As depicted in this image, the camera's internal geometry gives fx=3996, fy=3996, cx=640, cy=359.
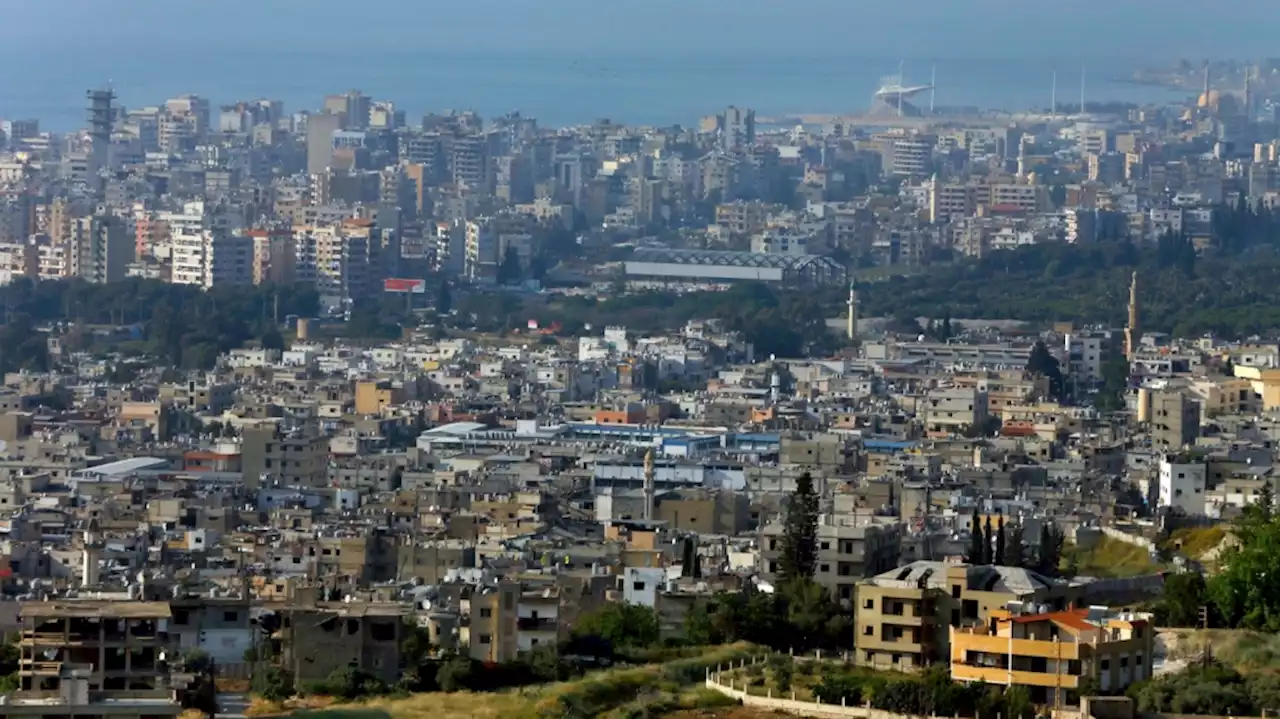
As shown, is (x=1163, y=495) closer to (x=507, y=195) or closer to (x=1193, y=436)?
(x=1193, y=436)

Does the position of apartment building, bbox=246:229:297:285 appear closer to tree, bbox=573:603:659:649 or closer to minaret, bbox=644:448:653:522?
minaret, bbox=644:448:653:522

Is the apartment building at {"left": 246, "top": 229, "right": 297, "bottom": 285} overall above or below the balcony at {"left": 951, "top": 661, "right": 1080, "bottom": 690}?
above

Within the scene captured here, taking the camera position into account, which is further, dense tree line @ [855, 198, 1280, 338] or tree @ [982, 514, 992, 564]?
dense tree line @ [855, 198, 1280, 338]

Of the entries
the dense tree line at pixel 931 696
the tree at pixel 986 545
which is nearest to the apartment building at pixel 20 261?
the tree at pixel 986 545

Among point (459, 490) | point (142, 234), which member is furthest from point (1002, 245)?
point (459, 490)

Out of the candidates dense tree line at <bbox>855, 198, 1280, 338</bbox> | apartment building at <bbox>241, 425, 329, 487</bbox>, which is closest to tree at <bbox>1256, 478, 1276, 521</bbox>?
apartment building at <bbox>241, 425, 329, 487</bbox>

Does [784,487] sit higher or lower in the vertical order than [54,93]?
lower

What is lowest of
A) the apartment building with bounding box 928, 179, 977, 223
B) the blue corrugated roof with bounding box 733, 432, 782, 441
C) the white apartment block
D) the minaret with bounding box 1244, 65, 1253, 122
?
the white apartment block
